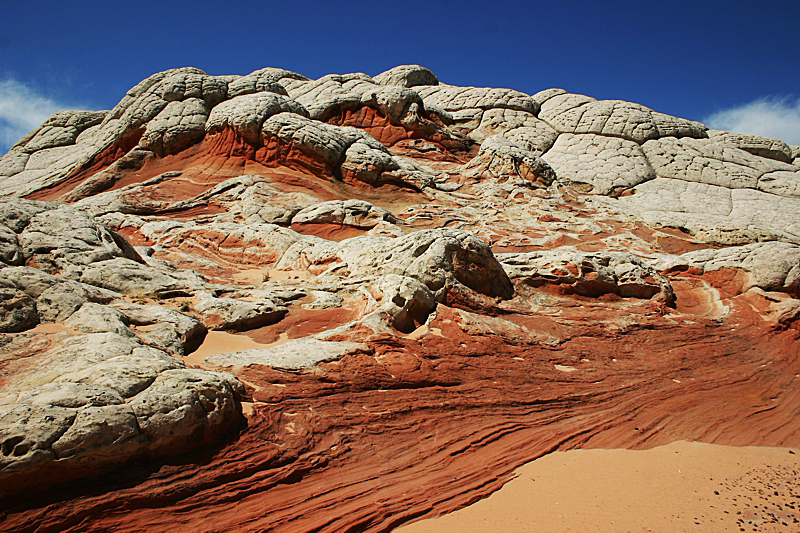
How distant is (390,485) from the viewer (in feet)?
13.5

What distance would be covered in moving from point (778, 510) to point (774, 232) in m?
14.4

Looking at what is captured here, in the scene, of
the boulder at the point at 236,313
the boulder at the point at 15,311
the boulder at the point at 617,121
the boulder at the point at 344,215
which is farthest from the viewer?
the boulder at the point at 617,121

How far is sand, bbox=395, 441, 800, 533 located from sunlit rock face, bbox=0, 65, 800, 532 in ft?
0.86

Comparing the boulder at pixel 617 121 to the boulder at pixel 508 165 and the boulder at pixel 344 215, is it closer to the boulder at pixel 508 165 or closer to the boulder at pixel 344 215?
the boulder at pixel 508 165

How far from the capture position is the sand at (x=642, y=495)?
12.3 ft

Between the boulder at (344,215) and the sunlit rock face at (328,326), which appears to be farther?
the boulder at (344,215)

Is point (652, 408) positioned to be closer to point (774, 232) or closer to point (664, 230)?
point (664, 230)

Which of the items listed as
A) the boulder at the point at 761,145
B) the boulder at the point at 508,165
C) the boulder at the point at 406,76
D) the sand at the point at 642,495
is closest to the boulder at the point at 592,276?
the sand at the point at 642,495

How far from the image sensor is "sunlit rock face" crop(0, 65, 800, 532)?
3686 millimetres

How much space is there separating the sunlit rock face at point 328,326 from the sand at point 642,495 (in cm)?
26

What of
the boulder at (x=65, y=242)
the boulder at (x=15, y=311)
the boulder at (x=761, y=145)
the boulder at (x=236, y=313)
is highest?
the boulder at (x=761, y=145)

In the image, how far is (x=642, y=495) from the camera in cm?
417

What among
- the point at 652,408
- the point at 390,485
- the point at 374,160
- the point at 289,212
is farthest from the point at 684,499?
the point at 374,160

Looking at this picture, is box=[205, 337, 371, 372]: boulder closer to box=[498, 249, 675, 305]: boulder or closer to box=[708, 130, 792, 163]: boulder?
box=[498, 249, 675, 305]: boulder
